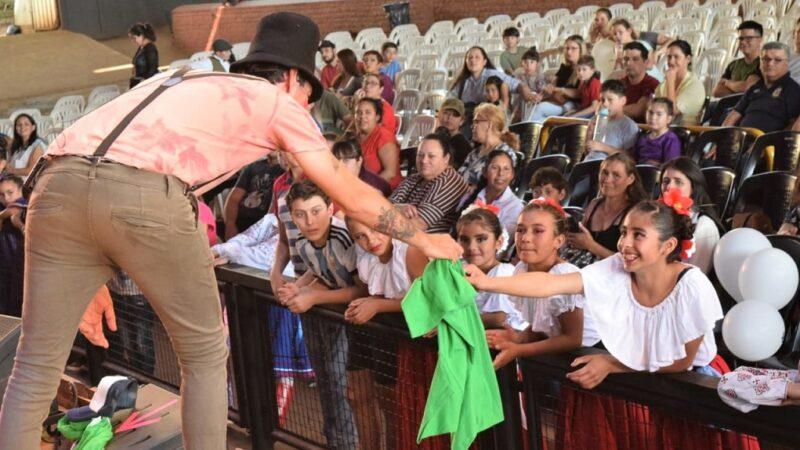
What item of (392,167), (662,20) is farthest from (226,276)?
(662,20)

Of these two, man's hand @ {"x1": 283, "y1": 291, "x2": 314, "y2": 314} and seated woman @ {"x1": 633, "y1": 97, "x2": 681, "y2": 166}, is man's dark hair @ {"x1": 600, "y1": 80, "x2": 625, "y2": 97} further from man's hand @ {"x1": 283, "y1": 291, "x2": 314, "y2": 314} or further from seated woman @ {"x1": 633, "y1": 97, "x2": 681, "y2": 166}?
man's hand @ {"x1": 283, "y1": 291, "x2": 314, "y2": 314}

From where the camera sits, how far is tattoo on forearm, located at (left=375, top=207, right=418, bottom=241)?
2689 millimetres

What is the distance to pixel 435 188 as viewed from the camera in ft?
18.6

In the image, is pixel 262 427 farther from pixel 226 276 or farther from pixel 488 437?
pixel 488 437

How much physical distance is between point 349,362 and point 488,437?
0.67 meters

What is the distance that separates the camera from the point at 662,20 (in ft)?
38.1

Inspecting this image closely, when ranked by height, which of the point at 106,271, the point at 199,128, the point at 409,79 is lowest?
the point at 409,79

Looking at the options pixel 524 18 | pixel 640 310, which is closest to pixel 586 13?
pixel 524 18

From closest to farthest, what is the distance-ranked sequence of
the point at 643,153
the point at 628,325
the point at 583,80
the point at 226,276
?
the point at 628,325
the point at 226,276
the point at 643,153
the point at 583,80

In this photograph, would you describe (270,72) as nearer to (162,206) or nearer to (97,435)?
(162,206)

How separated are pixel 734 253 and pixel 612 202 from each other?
0.91 m

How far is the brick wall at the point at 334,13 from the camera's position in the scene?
53.4 ft

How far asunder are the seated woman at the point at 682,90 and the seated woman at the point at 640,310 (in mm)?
4396

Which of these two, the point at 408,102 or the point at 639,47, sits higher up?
the point at 639,47
